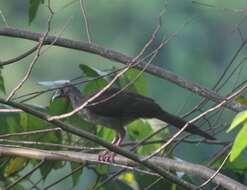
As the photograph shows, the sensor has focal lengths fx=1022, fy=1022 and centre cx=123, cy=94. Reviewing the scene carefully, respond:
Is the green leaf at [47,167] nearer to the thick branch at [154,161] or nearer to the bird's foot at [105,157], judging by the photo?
the bird's foot at [105,157]

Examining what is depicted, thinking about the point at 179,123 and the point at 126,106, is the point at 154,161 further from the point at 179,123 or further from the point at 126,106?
the point at 126,106

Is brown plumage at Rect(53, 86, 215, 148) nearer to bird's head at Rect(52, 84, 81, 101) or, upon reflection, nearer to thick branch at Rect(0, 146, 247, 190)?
bird's head at Rect(52, 84, 81, 101)

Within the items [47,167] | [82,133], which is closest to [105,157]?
[47,167]

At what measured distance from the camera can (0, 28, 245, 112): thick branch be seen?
4.45m

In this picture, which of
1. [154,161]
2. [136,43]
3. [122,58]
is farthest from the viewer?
[136,43]

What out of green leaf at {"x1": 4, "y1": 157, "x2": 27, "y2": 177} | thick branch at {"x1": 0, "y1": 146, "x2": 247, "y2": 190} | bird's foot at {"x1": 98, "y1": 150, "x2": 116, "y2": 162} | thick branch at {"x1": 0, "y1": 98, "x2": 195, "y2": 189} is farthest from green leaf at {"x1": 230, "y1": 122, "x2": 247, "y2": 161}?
green leaf at {"x1": 4, "y1": 157, "x2": 27, "y2": 177}

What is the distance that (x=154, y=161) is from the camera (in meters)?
4.16

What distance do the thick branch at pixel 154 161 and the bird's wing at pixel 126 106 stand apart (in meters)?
1.17

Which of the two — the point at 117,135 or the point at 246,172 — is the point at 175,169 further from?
the point at 117,135

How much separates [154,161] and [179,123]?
1.27 metres

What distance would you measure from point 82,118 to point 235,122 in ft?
9.59

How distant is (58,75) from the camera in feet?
64.0

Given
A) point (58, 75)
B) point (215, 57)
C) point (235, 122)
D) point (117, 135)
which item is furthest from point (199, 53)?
point (235, 122)

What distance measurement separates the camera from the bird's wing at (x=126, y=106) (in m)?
5.73
